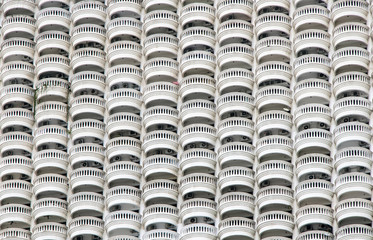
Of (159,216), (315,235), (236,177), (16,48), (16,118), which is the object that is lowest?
(315,235)

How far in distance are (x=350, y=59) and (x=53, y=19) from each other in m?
25.3

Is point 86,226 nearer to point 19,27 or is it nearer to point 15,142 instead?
point 15,142

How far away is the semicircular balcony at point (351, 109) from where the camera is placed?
13115 cm

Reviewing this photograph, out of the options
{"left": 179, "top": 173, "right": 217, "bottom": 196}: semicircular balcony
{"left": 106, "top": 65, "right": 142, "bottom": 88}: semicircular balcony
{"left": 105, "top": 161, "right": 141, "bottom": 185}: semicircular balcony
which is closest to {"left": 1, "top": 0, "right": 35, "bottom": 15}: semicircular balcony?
{"left": 106, "top": 65, "right": 142, "bottom": 88}: semicircular balcony

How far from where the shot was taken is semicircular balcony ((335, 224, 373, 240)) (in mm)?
124125

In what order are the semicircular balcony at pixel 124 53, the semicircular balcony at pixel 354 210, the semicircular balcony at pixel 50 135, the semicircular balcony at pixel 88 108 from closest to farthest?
the semicircular balcony at pixel 354 210
the semicircular balcony at pixel 50 135
the semicircular balcony at pixel 88 108
the semicircular balcony at pixel 124 53

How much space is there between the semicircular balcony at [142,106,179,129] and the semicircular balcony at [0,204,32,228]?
11.7m

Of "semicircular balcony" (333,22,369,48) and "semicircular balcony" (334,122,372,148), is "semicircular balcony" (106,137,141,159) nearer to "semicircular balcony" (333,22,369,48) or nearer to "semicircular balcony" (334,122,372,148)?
"semicircular balcony" (334,122,372,148)

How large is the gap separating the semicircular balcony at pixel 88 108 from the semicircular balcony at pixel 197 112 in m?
6.61

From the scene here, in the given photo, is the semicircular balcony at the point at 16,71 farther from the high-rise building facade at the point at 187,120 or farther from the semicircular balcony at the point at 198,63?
the semicircular balcony at the point at 198,63

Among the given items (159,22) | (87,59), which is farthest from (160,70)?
(87,59)

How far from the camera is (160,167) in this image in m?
131

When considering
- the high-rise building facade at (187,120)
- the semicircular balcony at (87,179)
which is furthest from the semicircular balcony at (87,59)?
the semicircular balcony at (87,179)

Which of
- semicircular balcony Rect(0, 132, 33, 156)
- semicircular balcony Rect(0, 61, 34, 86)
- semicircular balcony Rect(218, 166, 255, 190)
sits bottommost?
semicircular balcony Rect(218, 166, 255, 190)
